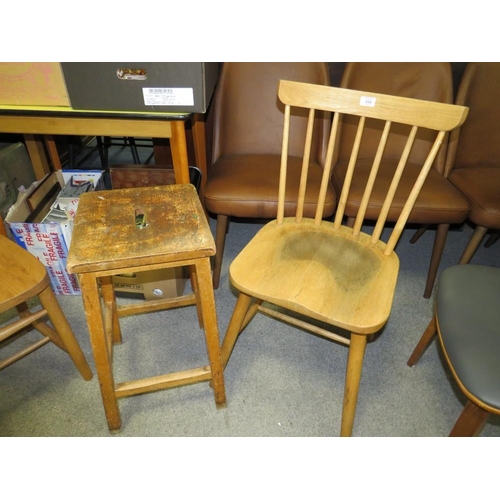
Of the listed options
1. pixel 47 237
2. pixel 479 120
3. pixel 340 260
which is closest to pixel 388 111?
pixel 340 260

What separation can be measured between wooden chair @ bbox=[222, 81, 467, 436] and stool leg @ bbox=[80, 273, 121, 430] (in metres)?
0.34

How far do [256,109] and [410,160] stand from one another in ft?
2.42

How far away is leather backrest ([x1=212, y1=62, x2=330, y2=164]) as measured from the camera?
152 cm

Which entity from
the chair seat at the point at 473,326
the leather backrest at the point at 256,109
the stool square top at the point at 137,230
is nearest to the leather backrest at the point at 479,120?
the leather backrest at the point at 256,109

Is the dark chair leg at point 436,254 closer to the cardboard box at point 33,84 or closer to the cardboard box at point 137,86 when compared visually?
the cardboard box at point 137,86

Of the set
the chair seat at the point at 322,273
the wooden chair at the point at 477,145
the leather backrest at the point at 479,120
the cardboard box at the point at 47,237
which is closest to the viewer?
the chair seat at the point at 322,273

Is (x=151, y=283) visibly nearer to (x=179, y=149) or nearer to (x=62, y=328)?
(x=62, y=328)

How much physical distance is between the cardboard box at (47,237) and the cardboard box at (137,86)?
18.9 inches

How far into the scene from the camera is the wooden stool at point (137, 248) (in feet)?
2.64

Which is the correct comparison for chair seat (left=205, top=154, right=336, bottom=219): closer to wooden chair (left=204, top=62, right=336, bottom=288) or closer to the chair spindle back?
wooden chair (left=204, top=62, right=336, bottom=288)

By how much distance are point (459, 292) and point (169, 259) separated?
0.74 m

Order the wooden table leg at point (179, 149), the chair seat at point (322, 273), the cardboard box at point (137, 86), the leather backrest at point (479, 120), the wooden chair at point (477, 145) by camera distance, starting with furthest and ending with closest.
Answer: the leather backrest at point (479, 120)
the wooden chair at point (477, 145)
the wooden table leg at point (179, 149)
the cardboard box at point (137, 86)
the chair seat at point (322, 273)

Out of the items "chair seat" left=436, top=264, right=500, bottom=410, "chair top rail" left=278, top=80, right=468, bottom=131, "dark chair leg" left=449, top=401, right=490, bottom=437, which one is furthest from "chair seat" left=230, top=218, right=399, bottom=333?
"chair top rail" left=278, top=80, right=468, bottom=131
